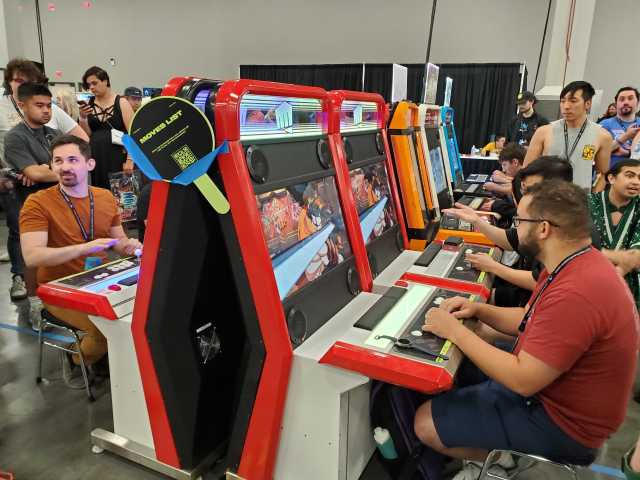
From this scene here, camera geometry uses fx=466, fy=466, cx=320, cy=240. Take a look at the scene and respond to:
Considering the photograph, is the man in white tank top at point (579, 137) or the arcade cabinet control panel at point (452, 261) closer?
the arcade cabinet control panel at point (452, 261)

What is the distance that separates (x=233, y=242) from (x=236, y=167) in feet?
0.78

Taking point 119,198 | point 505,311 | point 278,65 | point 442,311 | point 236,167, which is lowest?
point 119,198

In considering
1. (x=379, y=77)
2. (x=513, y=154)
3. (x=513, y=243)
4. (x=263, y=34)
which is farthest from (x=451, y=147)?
(x=263, y=34)

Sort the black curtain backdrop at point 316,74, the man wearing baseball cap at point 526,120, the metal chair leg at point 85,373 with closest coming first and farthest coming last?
the metal chair leg at point 85,373 < the man wearing baseball cap at point 526,120 < the black curtain backdrop at point 316,74

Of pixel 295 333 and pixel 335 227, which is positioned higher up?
pixel 335 227

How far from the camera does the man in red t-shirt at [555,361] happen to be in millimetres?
1324

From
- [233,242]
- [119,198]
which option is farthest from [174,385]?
[119,198]

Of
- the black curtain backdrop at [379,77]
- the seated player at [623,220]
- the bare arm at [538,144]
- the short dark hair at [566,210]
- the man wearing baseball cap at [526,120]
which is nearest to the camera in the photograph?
the short dark hair at [566,210]

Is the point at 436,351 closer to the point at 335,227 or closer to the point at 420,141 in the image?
the point at 335,227

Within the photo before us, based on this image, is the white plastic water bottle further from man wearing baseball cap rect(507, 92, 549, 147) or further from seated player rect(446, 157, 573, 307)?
man wearing baseball cap rect(507, 92, 549, 147)

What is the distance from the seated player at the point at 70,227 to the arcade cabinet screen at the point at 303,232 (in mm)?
1120

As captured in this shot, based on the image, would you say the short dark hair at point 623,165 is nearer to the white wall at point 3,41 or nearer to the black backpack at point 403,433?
the black backpack at point 403,433

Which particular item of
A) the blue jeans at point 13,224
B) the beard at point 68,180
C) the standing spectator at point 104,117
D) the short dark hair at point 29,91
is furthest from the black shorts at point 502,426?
the standing spectator at point 104,117

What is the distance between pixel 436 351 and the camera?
1.45 m
